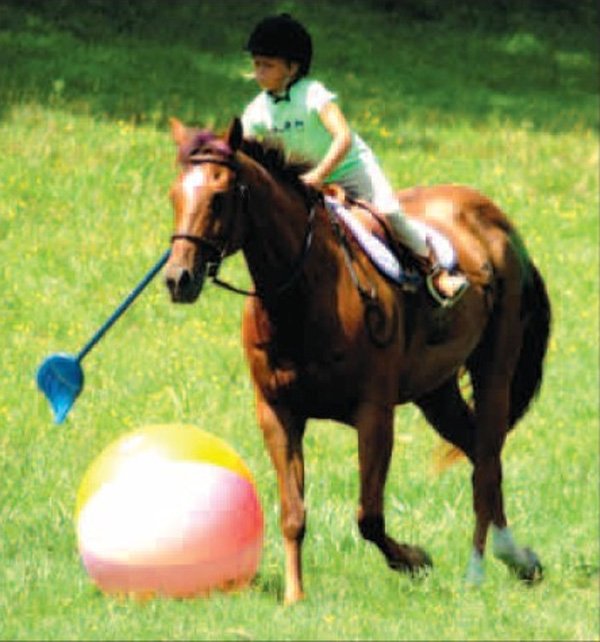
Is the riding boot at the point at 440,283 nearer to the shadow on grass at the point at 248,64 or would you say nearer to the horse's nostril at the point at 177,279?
the horse's nostril at the point at 177,279

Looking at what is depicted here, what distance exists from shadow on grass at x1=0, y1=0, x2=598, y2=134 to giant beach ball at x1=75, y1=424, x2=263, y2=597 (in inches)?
501

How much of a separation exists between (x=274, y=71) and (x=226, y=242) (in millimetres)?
1287

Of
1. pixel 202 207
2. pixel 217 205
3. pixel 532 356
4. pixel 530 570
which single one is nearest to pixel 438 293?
pixel 530 570

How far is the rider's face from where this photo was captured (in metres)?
9.92

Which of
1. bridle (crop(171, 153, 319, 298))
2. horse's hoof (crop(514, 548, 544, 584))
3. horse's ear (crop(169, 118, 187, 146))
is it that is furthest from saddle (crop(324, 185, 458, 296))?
horse's hoof (crop(514, 548, 544, 584))

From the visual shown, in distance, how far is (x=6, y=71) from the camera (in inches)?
957

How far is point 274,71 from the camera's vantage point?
9.93 metres

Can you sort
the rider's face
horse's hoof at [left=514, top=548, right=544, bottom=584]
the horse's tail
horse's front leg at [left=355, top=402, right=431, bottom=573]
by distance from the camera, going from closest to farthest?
horse's front leg at [left=355, top=402, right=431, bottom=573], the rider's face, horse's hoof at [left=514, top=548, right=544, bottom=584], the horse's tail

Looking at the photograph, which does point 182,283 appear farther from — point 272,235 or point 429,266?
point 429,266

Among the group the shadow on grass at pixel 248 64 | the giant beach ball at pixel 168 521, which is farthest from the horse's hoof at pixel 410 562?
the shadow on grass at pixel 248 64

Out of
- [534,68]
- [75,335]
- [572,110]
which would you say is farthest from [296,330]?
[534,68]

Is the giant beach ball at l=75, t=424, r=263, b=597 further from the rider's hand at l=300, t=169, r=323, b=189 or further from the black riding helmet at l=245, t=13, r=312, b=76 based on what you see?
the black riding helmet at l=245, t=13, r=312, b=76

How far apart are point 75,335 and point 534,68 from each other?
49.0 ft

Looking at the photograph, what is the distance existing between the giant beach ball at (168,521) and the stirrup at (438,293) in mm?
1561
